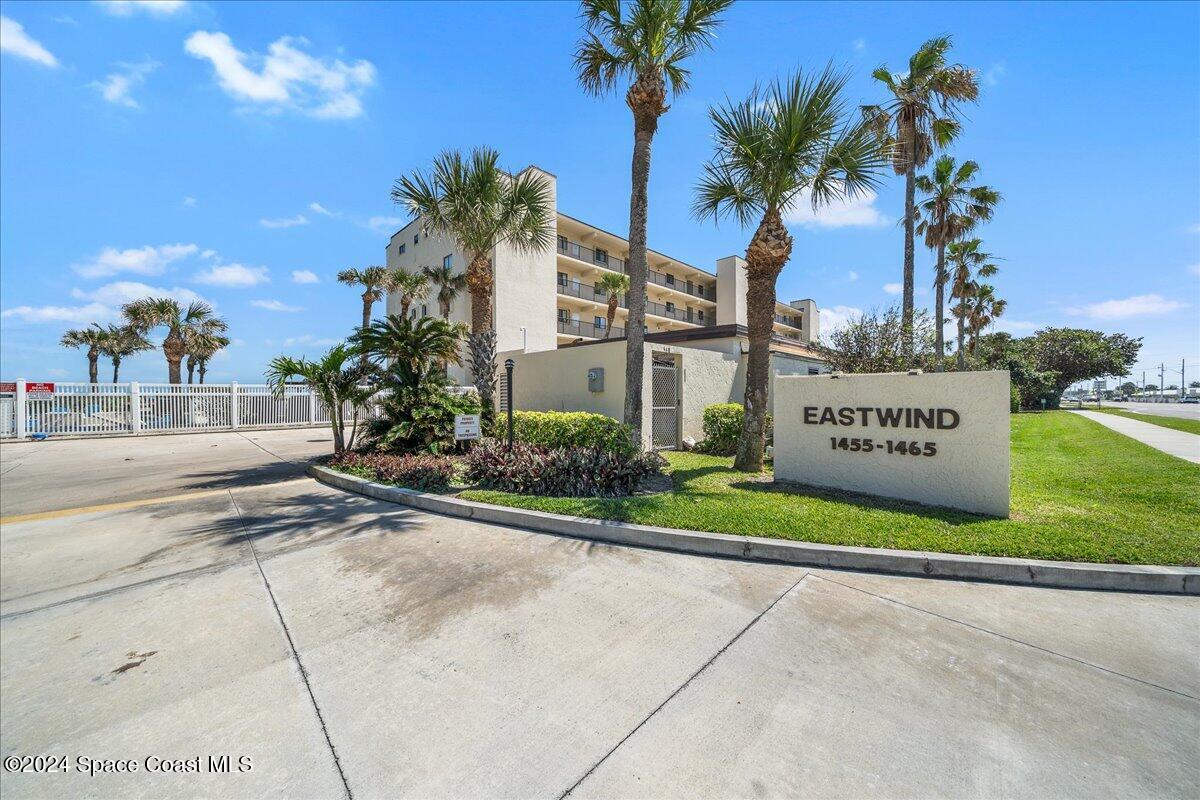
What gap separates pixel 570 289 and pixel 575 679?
28270 mm

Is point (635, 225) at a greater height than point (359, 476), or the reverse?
point (635, 225)

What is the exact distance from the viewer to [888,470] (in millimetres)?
6742

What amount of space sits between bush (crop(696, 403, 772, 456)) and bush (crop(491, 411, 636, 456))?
8.08 ft

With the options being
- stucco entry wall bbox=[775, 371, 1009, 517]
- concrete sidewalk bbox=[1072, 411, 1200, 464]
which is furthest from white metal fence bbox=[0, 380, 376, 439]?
concrete sidewalk bbox=[1072, 411, 1200, 464]

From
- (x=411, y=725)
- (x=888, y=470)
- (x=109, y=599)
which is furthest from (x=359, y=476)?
(x=888, y=470)

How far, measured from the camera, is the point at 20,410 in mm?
15859

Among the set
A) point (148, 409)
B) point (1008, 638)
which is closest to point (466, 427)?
point (1008, 638)

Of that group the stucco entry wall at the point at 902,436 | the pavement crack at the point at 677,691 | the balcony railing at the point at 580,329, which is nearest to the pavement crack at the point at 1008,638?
the pavement crack at the point at 677,691

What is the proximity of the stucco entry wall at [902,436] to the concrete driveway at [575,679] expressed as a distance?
2.38 meters

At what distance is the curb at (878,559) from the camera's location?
13.1 feet

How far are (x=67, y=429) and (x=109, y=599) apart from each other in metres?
20.6

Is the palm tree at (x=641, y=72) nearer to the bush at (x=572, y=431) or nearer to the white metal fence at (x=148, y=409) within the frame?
the bush at (x=572, y=431)

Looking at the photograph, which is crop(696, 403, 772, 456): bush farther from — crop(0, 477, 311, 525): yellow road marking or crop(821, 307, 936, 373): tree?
crop(0, 477, 311, 525): yellow road marking

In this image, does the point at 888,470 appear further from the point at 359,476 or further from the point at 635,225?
the point at 359,476
